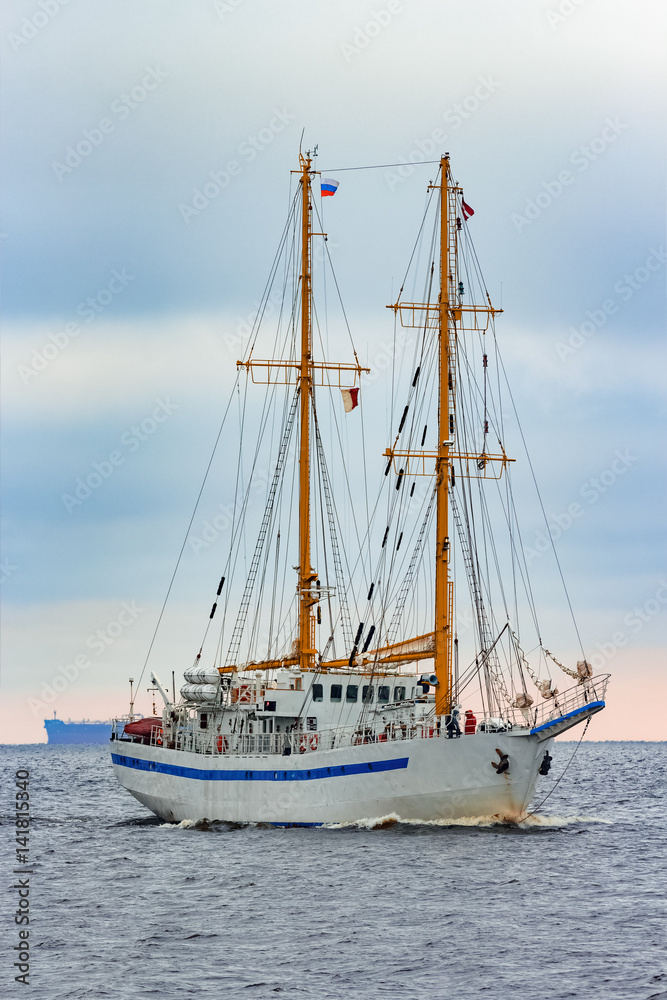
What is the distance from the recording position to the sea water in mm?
29359

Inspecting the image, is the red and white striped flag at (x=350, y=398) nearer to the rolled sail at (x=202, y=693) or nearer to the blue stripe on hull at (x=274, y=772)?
the rolled sail at (x=202, y=693)

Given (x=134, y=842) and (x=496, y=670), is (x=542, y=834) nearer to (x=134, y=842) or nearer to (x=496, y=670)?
(x=496, y=670)

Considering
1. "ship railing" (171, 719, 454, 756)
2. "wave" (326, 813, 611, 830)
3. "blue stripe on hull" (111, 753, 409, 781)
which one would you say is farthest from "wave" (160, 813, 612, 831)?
"ship railing" (171, 719, 454, 756)

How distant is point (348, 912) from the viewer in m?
36.3

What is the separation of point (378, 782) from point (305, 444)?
18547 mm

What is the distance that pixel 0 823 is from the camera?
66625mm

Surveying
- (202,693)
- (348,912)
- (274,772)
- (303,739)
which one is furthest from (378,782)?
(348,912)

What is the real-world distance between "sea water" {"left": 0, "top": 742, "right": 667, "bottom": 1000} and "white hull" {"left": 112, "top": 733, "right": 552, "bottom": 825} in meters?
0.84

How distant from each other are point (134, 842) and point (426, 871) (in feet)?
55.1

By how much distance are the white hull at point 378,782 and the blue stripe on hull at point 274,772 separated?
42mm

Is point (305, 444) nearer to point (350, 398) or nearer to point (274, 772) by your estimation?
point (350, 398)

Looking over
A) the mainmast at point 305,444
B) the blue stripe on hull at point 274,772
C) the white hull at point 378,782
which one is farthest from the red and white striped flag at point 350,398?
the blue stripe on hull at point 274,772

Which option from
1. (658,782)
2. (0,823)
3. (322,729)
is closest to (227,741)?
(322,729)

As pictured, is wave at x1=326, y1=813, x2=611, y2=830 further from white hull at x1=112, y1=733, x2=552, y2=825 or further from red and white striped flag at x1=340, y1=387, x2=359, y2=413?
red and white striped flag at x1=340, y1=387, x2=359, y2=413
